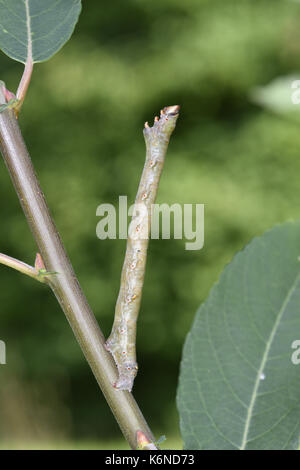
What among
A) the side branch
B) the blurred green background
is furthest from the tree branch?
the blurred green background

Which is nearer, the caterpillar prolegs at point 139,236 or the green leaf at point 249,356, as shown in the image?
the green leaf at point 249,356

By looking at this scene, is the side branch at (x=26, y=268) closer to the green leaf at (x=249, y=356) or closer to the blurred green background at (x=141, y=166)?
the green leaf at (x=249, y=356)

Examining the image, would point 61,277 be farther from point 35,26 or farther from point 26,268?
point 35,26

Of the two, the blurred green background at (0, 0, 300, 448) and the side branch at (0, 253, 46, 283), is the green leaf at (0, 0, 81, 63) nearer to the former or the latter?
the side branch at (0, 253, 46, 283)

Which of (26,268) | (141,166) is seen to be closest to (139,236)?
(26,268)

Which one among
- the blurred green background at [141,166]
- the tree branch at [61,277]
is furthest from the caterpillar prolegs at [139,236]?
the blurred green background at [141,166]

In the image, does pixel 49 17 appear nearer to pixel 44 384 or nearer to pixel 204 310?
pixel 204 310
